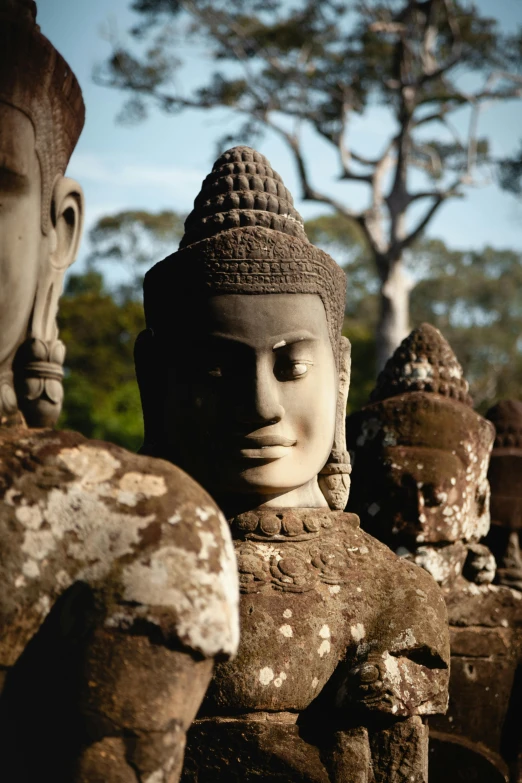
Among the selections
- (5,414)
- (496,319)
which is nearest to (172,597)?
(5,414)

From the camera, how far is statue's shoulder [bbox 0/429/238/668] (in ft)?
6.06

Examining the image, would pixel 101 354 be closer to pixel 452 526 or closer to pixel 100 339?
pixel 100 339

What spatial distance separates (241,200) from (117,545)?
1824 millimetres

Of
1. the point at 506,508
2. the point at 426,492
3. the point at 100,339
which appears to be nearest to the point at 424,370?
the point at 426,492

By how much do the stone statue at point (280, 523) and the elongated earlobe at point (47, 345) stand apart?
86 cm

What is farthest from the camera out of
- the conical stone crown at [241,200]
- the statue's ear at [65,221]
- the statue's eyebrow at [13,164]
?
the conical stone crown at [241,200]

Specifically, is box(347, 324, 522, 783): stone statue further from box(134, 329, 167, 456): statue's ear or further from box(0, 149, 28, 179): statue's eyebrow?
box(0, 149, 28, 179): statue's eyebrow

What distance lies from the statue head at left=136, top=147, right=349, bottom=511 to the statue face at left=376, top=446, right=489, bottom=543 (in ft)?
2.81

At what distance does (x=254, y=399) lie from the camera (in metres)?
3.08

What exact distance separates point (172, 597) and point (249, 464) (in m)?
1.31

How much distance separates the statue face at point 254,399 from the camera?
→ 312 cm

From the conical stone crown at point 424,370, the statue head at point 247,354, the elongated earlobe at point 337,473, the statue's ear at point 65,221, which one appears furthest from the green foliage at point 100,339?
the statue's ear at point 65,221

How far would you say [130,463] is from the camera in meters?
1.99

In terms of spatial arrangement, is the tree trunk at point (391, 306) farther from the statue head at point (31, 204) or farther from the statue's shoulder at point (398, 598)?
the statue head at point (31, 204)
